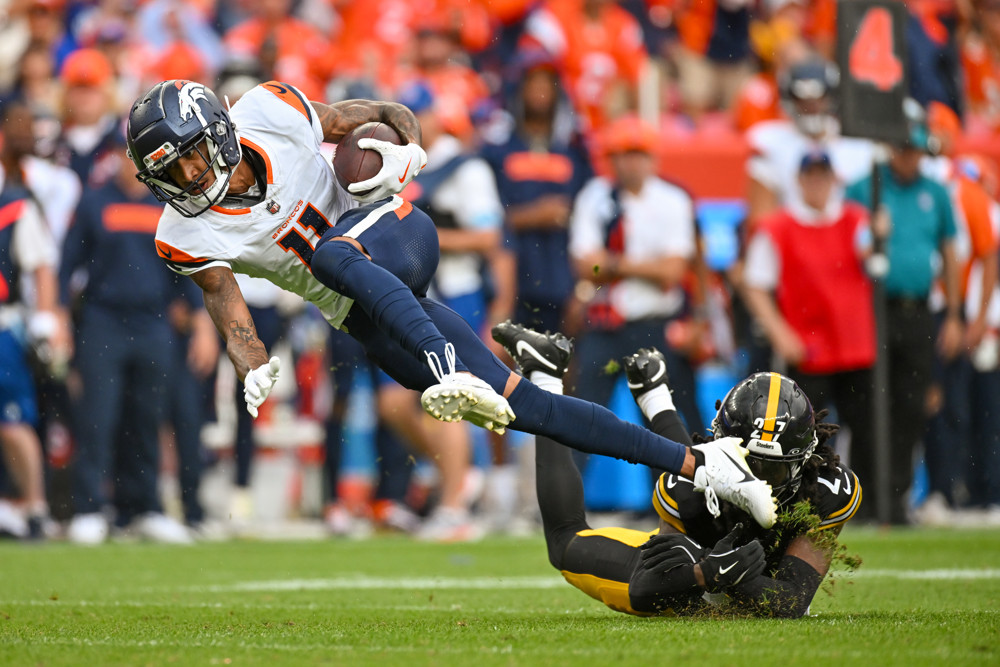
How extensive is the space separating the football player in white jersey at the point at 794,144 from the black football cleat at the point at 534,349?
403 cm

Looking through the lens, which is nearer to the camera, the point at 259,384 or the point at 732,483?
the point at 732,483

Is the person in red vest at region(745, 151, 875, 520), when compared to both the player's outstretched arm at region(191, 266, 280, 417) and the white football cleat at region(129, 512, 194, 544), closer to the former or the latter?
the white football cleat at region(129, 512, 194, 544)

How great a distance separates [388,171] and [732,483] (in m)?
1.64

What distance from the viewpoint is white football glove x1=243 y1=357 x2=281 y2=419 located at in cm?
431

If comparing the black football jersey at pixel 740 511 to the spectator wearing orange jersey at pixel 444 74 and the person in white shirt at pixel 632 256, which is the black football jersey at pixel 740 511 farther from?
the spectator wearing orange jersey at pixel 444 74

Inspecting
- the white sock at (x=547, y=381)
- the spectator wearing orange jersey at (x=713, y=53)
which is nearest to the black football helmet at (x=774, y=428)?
the white sock at (x=547, y=381)

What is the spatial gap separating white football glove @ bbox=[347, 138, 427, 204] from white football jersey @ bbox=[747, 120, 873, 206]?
4.52 metres

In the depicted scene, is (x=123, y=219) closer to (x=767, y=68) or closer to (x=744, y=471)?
(x=744, y=471)

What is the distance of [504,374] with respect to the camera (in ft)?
14.8

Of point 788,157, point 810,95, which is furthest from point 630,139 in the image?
point 810,95

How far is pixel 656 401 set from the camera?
5059 mm

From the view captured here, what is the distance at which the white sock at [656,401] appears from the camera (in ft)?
16.6

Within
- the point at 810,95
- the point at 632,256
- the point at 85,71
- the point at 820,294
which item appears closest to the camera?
the point at 632,256

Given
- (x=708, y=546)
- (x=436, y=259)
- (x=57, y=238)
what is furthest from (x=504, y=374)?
(x=57, y=238)
